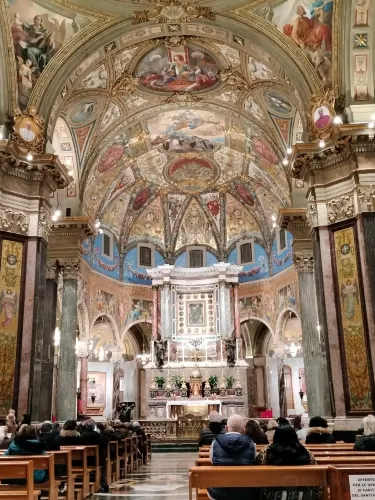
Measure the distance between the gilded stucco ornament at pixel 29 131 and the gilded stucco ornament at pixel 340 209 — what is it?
7269 millimetres

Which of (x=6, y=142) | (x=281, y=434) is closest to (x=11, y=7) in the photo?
(x=6, y=142)

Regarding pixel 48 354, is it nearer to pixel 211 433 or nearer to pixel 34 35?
pixel 211 433

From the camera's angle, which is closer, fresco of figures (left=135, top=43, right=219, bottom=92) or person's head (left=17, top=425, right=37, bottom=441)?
person's head (left=17, top=425, right=37, bottom=441)

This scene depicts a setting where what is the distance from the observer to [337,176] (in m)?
13.1

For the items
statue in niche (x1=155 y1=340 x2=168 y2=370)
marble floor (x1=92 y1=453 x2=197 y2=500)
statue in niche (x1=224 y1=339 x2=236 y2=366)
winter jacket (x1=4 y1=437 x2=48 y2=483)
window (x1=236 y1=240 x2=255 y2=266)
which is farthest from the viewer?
window (x1=236 y1=240 x2=255 y2=266)

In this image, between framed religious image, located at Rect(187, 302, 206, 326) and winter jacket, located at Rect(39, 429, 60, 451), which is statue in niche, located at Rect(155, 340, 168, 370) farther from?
winter jacket, located at Rect(39, 429, 60, 451)

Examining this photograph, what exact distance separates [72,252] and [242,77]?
313 inches

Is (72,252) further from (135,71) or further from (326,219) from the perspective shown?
(326,219)

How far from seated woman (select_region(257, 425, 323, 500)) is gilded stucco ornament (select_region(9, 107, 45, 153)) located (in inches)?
426

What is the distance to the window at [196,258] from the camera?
29.7 metres

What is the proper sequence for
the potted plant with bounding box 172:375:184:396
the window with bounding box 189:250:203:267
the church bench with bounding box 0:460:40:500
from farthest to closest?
the window with bounding box 189:250:203:267, the potted plant with bounding box 172:375:184:396, the church bench with bounding box 0:460:40:500

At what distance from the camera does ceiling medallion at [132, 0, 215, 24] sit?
14.6m

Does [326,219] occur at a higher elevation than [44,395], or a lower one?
higher

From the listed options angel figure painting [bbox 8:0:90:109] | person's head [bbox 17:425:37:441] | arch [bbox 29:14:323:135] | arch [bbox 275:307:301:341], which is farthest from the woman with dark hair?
arch [bbox 275:307:301:341]
